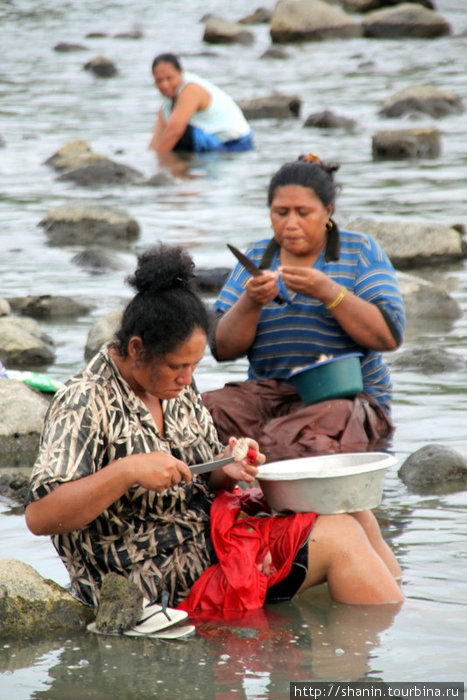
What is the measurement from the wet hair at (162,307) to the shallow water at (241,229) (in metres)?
0.89

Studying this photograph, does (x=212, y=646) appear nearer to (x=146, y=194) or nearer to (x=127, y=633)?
(x=127, y=633)

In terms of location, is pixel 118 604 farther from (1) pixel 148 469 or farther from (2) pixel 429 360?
(2) pixel 429 360

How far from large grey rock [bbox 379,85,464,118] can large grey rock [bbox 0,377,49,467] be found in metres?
11.5

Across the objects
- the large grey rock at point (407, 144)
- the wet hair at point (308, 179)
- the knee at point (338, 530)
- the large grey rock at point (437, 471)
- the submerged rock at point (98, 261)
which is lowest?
the large grey rock at point (437, 471)

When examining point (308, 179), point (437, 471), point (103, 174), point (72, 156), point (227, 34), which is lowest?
point (437, 471)

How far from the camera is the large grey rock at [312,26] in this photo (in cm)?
2495

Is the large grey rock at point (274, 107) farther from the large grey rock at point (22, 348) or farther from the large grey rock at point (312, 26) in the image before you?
the large grey rock at point (22, 348)

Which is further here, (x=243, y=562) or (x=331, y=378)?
(x=331, y=378)

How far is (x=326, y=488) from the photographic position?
148 inches

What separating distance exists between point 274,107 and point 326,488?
13.5 m

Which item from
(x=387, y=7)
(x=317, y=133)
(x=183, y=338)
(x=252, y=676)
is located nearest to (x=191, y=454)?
(x=183, y=338)

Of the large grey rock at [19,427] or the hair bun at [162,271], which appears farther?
the large grey rock at [19,427]

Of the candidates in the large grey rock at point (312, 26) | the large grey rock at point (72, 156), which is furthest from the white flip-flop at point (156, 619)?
the large grey rock at point (312, 26)

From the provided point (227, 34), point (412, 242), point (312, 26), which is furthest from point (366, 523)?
point (227, 34)
